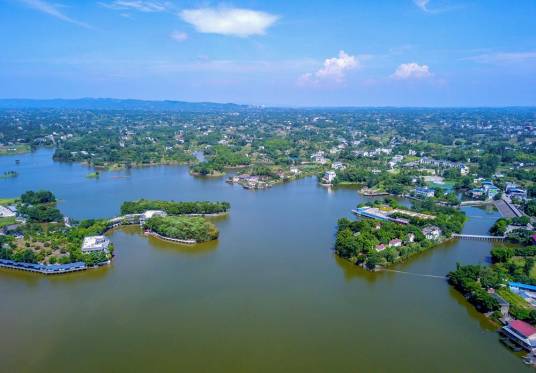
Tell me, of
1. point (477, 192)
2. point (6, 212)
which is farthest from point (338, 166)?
point (6, 212)

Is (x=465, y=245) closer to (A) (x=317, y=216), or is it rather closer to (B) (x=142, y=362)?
(A) (x=317, y=216)

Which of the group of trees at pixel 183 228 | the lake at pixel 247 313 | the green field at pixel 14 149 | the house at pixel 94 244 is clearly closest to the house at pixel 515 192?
the lake at pixel 247 313

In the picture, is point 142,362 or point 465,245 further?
point 465,245

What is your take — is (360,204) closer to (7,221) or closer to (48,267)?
(48,267)

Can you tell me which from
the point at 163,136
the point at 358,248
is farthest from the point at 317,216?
the point at 163,136

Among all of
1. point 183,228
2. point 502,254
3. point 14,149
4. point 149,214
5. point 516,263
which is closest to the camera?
point 516,263

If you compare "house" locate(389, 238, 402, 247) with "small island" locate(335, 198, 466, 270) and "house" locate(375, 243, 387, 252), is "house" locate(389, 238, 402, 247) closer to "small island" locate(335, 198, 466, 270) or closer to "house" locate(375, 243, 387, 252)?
"small island" locate(335, 198, 466, 270)
